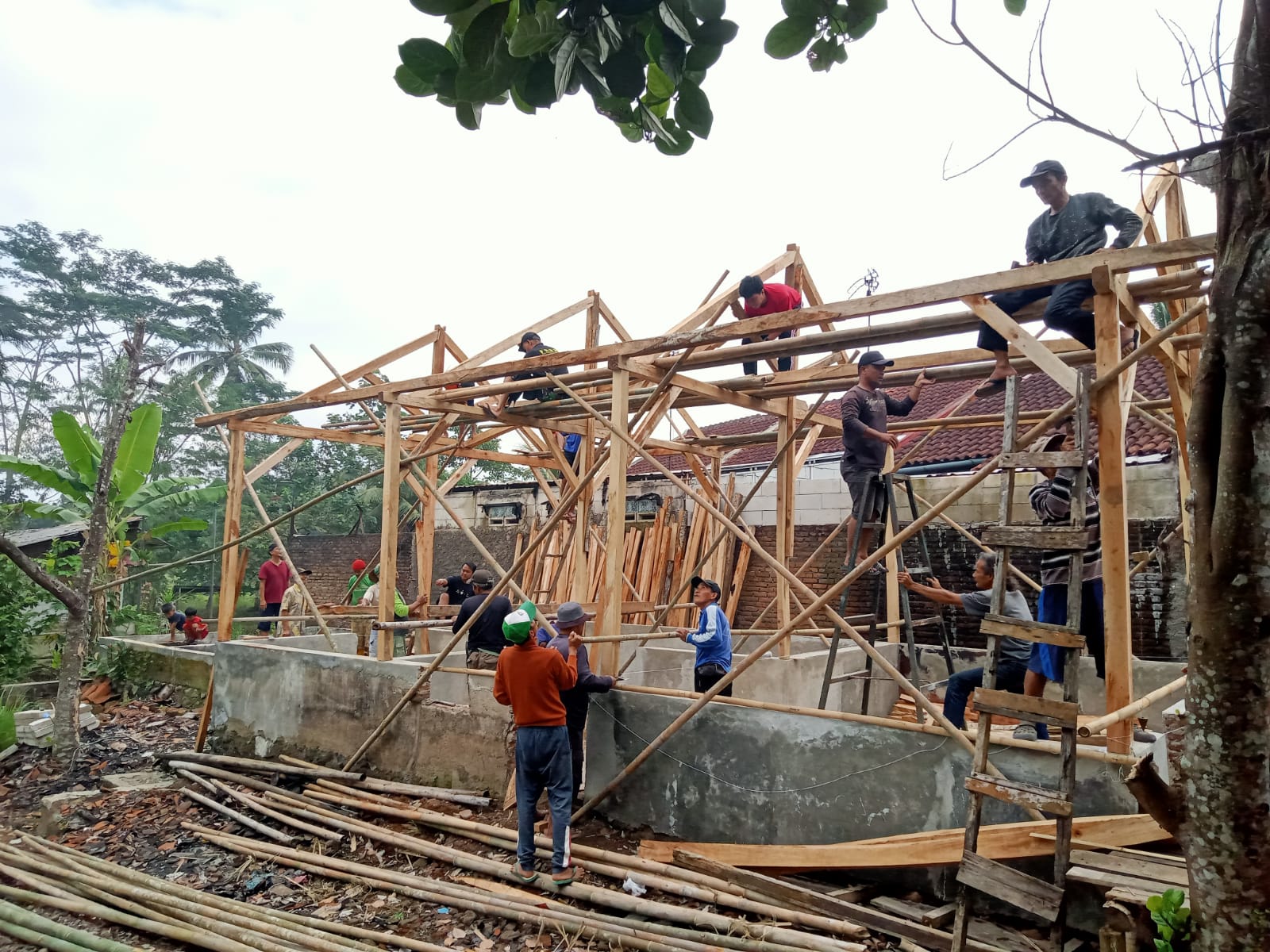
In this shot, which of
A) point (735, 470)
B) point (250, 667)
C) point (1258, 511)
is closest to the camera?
point (1258, 511)

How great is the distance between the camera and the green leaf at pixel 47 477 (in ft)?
35.3

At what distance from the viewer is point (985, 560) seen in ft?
19.8

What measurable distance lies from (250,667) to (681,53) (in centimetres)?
861

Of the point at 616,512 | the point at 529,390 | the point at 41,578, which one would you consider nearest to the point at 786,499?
the point at 616,512

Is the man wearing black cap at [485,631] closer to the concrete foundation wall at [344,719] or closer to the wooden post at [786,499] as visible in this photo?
the concrete foundation wall at [344,719]

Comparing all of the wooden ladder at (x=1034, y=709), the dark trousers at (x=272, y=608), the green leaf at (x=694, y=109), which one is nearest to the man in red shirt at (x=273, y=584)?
the dark trousers at (x=272, y=608)

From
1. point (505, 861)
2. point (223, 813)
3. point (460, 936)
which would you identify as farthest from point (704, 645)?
point (223, 813)

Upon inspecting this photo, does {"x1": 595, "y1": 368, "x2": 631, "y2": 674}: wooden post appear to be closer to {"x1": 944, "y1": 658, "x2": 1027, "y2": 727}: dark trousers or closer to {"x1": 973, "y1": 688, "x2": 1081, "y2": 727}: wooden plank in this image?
{"x1": 944, "y1": 658, "x2": 1027, "y2": 727}: dark trousers

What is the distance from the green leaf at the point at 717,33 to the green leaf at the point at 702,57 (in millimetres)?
14

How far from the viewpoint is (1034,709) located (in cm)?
382

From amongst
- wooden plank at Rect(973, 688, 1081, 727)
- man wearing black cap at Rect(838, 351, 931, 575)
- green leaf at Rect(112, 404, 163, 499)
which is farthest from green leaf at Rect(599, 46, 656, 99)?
green leaf at Rect(112, 404, 163, 499)

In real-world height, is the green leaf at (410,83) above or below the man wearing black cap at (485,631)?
above

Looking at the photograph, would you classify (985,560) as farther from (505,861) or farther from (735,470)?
(735,470)

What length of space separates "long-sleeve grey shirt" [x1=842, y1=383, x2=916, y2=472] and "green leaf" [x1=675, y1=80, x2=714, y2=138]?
4837mm
